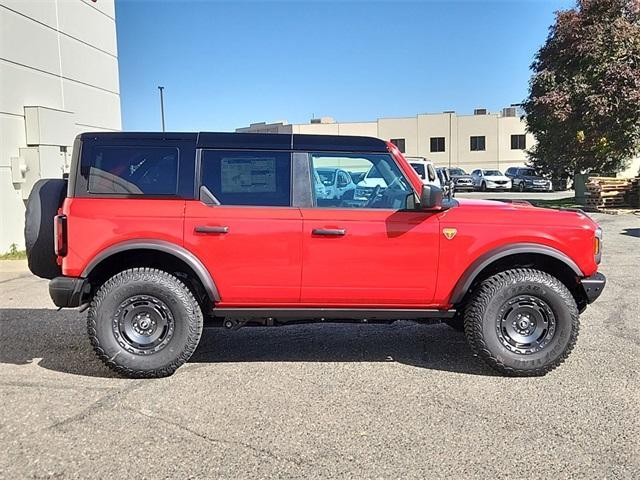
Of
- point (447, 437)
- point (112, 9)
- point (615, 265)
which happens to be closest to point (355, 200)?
point (447, 437)

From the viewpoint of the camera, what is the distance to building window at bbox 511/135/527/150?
1891 inches

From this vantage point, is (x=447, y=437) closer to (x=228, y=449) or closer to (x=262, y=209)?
(x=228, y=449)

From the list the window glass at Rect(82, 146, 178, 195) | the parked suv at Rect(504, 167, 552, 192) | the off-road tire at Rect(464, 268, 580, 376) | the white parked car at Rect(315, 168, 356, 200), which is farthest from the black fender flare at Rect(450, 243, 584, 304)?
the parked suv at Rect(504, 167, 552, 192)

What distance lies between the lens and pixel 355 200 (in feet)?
15.1

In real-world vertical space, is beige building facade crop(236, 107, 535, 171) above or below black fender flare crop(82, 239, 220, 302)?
above

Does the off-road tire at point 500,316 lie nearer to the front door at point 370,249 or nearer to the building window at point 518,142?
the front door at point 370,249

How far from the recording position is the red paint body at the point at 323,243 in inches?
176

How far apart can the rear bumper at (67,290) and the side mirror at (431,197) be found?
9.15 feet

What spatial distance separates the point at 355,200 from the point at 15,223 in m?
9.15

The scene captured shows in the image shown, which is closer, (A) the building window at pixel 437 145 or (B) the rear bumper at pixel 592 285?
(B) the rear bumper at pixel 592 285

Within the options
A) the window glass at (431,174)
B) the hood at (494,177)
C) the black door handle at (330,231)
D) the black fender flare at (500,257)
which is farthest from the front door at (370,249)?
the hood at (494,177)

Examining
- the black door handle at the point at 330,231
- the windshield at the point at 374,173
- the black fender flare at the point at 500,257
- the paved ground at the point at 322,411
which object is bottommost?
the paved ground at the point at 322,411

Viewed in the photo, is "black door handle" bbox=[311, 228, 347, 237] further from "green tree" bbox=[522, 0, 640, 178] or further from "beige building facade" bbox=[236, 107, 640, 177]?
"beige building facade" bbox=[236, 107, 640, 177]

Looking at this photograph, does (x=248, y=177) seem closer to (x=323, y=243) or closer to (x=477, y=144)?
(x=323, y=243)
